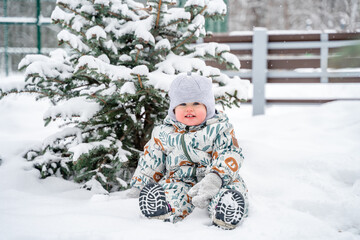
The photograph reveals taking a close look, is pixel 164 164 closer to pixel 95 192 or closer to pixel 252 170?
pixel 95 192

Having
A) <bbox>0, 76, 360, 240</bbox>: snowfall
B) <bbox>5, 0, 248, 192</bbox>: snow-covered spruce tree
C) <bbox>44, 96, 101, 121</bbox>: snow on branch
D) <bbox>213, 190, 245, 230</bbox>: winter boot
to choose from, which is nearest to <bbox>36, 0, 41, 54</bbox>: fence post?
<bbox>0, 76, 360, 240</bbox>: snowfall

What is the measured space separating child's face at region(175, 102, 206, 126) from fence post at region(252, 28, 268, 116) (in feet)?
13.7

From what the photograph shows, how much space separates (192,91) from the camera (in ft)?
6.73

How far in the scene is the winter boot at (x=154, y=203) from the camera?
71.4 inches

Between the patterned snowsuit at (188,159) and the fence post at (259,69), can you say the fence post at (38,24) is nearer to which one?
the fence post at (259,69)

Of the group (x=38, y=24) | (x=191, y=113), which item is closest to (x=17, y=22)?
(x=38, y=24)

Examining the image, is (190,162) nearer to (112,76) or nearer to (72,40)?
(112,76)

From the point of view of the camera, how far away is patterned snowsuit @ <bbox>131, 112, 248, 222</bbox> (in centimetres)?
192

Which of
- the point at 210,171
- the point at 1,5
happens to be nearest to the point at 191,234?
the point at 210,171

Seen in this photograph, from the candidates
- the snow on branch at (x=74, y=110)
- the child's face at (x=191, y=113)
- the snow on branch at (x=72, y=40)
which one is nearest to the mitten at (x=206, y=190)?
the child's face at (x=191, y=113)

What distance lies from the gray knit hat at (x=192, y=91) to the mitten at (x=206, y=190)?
45 cm

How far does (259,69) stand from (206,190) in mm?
4651

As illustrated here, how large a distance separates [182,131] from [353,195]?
1369 mm

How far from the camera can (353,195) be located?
2.29 metres
